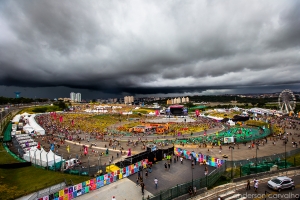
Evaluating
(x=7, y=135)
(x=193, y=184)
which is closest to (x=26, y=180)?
(x=193, y=184)

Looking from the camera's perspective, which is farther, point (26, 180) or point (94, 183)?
point (26, 180)

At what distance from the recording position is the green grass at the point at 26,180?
18.0m

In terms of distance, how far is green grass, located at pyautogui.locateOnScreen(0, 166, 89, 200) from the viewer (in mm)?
18047

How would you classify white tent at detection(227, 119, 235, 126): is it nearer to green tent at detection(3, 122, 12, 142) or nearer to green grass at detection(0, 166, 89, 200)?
green grass at detection(0, 166, 89, 200)

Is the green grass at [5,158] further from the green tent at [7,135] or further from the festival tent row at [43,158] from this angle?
the green tent at [7,135]

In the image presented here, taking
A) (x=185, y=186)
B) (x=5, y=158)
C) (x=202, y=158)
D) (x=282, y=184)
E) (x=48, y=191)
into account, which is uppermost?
(x=282, y=184)

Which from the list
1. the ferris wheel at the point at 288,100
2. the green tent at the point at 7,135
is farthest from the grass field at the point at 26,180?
the ferris wheel at the point at 288,100

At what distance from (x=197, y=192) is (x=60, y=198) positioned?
1162 centimetres

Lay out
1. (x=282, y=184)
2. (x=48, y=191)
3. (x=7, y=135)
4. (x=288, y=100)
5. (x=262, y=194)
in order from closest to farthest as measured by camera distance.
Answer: (x=262, y=194), (x=282, y=184), (x=48, y=191), (x=7, y=135), (x=288, y=100)

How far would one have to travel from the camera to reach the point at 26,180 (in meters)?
21.2

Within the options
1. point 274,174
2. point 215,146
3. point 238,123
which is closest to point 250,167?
point 274,174

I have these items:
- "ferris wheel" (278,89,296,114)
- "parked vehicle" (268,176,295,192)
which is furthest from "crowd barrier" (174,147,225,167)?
"ferris wheel" (278,89,296,114)

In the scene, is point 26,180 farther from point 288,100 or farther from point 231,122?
point 288,100

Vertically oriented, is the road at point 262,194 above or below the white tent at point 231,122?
above
